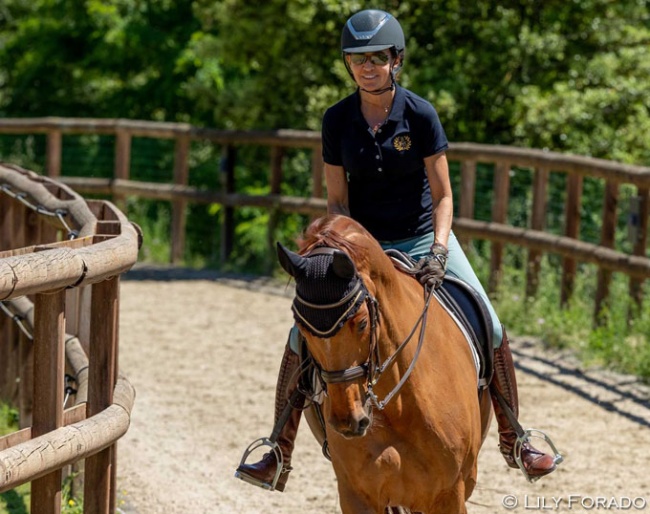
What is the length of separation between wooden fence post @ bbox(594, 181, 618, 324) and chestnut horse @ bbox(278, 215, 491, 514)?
18.5ft

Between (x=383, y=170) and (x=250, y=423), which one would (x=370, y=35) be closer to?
(x=383, y=170)

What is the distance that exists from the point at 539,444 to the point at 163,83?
11419 millimetres

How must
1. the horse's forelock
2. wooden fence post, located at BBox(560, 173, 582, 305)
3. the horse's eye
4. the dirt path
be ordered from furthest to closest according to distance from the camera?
wooden fence post, located at BBox(560, 173, 582, 305) < the dirt path < the horse's forelock < the horse's eye

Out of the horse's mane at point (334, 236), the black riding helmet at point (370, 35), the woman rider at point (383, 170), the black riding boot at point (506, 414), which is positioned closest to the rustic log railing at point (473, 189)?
the black riding boot at point (506, 414)

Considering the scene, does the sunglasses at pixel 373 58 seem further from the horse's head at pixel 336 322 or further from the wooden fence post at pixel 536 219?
the wooden fence post at pixel 536 219

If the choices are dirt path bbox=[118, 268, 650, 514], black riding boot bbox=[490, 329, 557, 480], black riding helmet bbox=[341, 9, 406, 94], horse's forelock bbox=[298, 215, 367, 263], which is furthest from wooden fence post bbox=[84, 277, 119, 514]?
black riding boot bbox=[490, 329, 557, 480]

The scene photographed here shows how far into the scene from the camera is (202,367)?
32.5 feet

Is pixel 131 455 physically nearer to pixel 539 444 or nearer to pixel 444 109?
pixel 539 444

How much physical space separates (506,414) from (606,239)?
5358 mm

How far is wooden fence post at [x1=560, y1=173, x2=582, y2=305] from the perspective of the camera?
10.9m

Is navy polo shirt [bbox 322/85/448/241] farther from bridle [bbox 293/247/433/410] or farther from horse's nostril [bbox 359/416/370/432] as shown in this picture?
horse's nostril [bbox 359/416/370/432]

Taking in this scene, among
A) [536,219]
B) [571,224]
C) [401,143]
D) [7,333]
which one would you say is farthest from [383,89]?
[536,219]

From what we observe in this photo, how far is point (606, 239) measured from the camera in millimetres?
10570

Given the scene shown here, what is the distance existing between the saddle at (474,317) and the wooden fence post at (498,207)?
21.2 ft
